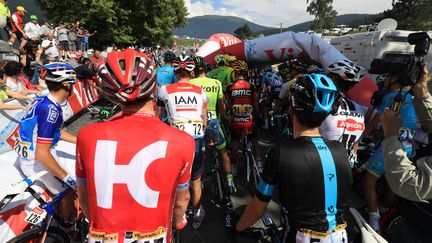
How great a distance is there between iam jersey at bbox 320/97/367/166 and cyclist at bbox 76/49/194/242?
6.85ft

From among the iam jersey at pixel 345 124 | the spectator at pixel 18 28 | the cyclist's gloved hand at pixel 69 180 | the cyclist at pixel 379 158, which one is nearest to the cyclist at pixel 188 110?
the cyclist's gloved hand at pixel 69 180

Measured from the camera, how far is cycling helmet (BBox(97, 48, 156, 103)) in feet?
5.41

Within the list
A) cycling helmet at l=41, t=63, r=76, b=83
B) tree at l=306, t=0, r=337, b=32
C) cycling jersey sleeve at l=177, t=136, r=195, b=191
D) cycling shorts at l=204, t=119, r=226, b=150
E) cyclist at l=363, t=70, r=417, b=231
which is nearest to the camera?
cycling jersey sleeve at l=177, t=136, r=195, b=191

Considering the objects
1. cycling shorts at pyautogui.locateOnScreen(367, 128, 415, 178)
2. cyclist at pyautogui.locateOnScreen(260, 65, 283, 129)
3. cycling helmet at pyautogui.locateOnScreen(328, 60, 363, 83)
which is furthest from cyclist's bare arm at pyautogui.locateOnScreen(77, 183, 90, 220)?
cyclist at pyautogui.locateOnScreen(260, 65, 283, 129)

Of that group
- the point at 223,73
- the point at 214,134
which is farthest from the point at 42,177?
the point at 223,73

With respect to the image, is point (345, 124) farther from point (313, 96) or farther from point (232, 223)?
point (232, 223)

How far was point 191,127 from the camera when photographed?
365 cm

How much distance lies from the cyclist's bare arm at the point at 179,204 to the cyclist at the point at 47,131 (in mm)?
1443

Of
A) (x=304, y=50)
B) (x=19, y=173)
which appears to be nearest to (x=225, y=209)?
(x=19, y=173)

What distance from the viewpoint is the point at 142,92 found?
169 cm

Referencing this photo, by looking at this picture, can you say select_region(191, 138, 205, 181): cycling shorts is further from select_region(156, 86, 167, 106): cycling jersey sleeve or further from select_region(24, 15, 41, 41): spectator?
select_region(24, 15, 41, 41): spectator

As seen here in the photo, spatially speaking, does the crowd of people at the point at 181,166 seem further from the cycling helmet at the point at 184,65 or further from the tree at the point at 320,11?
the tree at the point at 320,11

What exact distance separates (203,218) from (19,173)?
251 centimetres

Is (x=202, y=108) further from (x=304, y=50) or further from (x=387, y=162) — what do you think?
(x=304, y=50)
